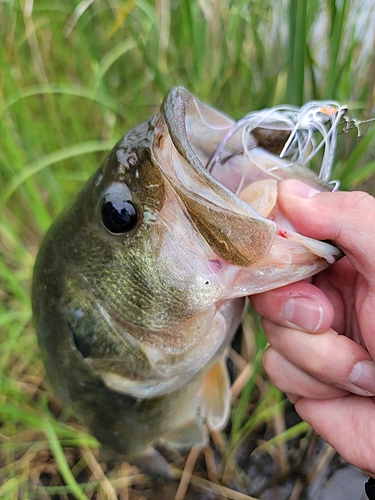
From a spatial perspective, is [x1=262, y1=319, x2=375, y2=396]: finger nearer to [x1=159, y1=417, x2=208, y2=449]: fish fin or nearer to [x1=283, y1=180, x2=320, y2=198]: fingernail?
[x1=283, y1=180, x2=320, y2=198]: fingernail

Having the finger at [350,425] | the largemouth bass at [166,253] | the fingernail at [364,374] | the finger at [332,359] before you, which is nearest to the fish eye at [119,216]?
the largemouth bass at [166,253]

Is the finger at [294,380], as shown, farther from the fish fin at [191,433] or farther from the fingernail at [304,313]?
the fish fin at [191,433]

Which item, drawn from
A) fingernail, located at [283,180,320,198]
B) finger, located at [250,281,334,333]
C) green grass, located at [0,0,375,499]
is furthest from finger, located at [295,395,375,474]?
fingernail, located at [283,180,320,198]

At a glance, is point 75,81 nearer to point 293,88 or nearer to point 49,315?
point 293,88

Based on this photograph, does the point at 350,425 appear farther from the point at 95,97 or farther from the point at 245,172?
the point at 95,97

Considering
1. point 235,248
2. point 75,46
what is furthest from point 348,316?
point 75,46

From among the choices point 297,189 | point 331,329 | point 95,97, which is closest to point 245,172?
point 297,189
